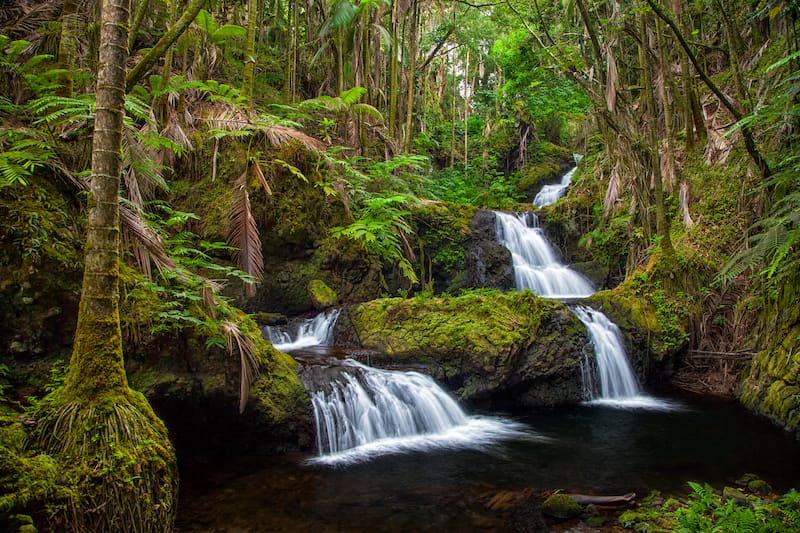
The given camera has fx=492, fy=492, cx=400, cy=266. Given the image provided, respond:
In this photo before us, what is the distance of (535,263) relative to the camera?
14805 mm

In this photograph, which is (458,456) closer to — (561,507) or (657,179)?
(561,507)

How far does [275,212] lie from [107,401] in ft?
26.1

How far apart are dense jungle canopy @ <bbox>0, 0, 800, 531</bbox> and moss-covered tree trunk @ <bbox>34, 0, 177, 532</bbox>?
2cm

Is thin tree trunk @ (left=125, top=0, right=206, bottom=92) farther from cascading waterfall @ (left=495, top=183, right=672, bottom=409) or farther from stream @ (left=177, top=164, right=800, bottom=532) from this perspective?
cascading waterfall @ (left=495, top=183, right=672, bottom=409)

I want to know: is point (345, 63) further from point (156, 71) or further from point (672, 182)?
point (672, 182)

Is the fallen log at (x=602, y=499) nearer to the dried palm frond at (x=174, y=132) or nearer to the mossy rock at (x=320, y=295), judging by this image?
the mossy rock at (x=320, y=295)

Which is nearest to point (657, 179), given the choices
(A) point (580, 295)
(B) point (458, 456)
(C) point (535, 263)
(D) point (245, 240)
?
(A) point (580, 295)

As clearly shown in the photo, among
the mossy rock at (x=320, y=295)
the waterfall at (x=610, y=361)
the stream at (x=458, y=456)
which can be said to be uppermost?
the mossy rock at (x=320, y=295)

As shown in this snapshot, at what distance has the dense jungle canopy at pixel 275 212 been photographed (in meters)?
3.52

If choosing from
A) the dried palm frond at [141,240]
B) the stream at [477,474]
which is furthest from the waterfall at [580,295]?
the dried palm frond at [141,240]

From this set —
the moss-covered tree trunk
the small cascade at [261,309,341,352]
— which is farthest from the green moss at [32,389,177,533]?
the small cascade at [261,309,341,352]

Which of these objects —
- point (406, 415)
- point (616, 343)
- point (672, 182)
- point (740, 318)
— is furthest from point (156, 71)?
point (740, 318)

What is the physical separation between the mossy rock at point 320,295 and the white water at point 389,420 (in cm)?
308

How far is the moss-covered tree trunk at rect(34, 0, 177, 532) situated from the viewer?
319 cm
